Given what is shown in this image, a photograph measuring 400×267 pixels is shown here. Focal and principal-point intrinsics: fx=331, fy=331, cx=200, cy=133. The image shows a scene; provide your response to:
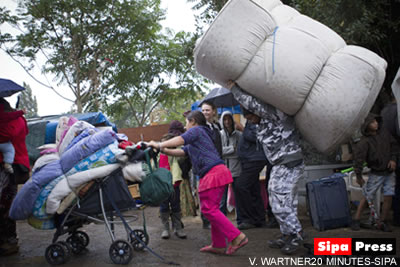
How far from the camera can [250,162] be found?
4953mm

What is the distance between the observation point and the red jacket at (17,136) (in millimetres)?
4137

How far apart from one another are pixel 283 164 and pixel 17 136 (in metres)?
3.40

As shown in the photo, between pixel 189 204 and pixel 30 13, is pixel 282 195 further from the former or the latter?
pixel 30 13

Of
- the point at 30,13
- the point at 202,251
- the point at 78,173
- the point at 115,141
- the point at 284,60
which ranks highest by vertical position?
the point at 30,13

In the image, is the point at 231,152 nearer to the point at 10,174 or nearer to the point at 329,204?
the point at 329,204

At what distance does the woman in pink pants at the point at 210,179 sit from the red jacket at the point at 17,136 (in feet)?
6.96

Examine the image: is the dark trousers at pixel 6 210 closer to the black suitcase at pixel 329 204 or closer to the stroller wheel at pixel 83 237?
the stroller wheel at pixel 83 237

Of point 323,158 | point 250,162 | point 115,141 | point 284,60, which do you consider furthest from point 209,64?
point 323,158

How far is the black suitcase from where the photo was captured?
183 inches

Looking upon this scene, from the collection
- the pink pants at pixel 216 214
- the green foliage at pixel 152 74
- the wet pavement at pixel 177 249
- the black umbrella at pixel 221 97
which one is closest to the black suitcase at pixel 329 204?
the wet pavement at pixel 177 249

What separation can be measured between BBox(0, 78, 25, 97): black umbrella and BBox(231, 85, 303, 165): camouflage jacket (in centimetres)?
267

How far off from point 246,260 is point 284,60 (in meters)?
2.12

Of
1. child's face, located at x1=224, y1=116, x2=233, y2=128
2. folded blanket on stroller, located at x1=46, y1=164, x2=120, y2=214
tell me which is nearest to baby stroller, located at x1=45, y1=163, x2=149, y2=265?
folded blanket on stroller, located at x1=46, y1=164, x2=120, y2=214

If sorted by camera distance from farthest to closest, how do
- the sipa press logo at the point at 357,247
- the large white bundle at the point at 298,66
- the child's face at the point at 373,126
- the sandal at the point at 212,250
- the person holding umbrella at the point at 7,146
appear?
the child's face at the point at 373,126, the person holding umbrella at the point at 7,146, the sandal at the point at 212,250, the sipa press logo at the point at 357,247, the large white bundle at the point at 298,66
